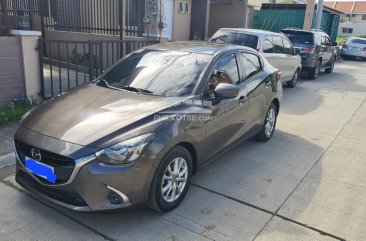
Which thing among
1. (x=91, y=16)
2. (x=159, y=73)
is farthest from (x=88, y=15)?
(x=159, y=73)

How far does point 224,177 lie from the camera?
4293 millimetres

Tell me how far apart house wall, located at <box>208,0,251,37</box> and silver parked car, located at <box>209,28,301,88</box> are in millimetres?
7875

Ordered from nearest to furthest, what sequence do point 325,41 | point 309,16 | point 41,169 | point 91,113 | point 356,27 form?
point 41,169 < point 91,113 < point 325,41 < point 309,16 < point 356,27

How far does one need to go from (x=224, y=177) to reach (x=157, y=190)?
1.32m

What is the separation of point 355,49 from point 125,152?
2042 centimetres

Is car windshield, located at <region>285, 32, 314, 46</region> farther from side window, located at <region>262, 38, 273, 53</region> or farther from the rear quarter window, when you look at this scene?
the rear quarter window

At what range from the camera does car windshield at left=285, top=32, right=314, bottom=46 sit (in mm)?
11984

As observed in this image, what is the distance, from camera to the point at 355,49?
19938 mm

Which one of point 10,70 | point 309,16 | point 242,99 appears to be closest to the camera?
point 242,99

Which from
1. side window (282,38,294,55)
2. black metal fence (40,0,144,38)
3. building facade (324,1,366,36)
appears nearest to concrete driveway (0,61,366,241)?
side window (282,38,294,55)

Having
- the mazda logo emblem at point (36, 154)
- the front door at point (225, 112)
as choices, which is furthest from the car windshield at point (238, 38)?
the mazda logo emblem at point (36, 154)

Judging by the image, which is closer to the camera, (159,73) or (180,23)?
(159,73)

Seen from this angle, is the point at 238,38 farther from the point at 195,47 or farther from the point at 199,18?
the point at 199,18

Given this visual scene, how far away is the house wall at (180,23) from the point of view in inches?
573
